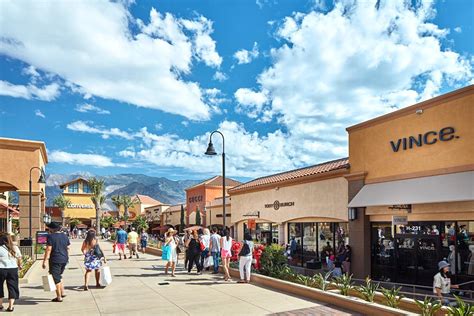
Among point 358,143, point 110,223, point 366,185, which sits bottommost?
point 110,223

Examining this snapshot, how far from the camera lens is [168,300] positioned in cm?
998

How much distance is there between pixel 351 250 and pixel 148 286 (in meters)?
8.77

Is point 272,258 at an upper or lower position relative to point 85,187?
lower

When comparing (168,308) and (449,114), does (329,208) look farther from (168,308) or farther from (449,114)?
(168,308)

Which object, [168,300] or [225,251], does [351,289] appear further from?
[225,251]

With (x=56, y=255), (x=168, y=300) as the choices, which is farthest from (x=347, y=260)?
(x=56, y=255)

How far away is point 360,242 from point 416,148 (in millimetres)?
4404

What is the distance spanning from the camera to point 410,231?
15211 millimetres

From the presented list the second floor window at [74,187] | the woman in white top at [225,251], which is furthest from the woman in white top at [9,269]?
the second floor window at [74,187]

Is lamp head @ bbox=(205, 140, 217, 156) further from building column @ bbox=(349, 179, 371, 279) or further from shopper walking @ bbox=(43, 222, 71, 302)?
shopper walking @ bbox=(43, 222, 71, 302)

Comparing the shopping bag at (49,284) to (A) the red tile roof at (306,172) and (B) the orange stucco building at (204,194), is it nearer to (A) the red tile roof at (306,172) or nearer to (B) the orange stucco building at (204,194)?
(A) the red tile roof at (306,172)

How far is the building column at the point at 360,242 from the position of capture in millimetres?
16688

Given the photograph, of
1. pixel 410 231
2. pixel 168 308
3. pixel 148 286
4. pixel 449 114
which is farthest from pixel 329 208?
pixel 168 308

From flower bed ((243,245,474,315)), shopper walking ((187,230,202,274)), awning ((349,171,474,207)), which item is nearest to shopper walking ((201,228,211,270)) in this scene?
shopper walking ((187,230,202,274))
